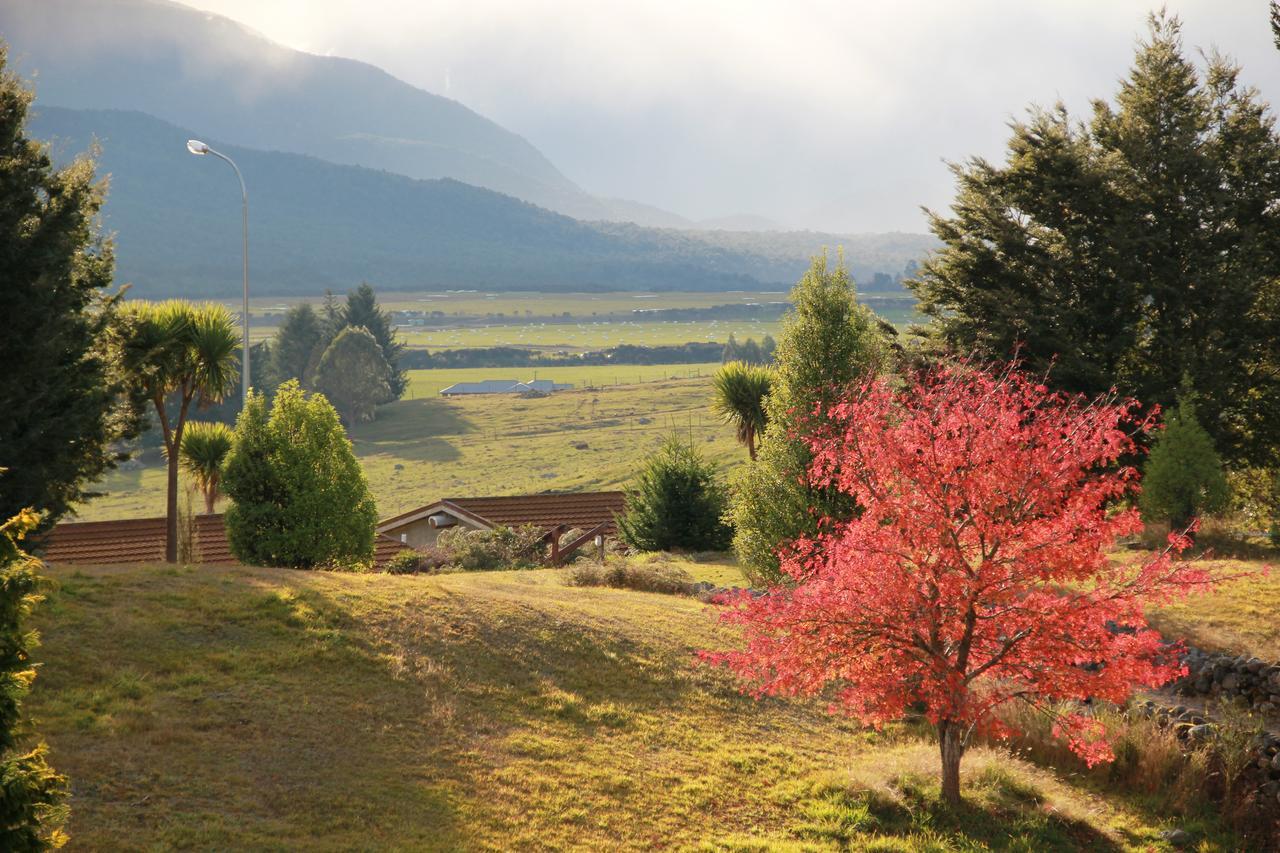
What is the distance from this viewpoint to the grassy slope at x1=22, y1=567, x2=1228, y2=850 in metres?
10.9

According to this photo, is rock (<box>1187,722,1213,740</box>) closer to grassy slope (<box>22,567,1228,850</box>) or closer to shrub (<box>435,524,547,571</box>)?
grassy slope (<box>22,567,1228,850</box>)

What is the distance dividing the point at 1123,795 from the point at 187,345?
21.4 metres

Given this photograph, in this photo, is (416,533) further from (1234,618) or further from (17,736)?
(17,736)

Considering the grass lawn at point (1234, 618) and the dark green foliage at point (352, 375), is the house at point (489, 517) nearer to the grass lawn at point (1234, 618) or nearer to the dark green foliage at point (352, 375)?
the grass lawn at point (1234, 618)

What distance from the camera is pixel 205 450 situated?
28875 mm

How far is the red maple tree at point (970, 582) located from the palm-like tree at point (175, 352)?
16.9 m

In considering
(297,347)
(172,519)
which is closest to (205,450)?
(172,519)

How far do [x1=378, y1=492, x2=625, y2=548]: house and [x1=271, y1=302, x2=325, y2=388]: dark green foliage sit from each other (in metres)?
80.3

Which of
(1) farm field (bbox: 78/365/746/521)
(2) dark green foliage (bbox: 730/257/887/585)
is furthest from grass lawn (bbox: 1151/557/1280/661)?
(1) farm field (bbox: 78/365/746/521)

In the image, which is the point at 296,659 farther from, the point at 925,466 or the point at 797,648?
the point at 925,466

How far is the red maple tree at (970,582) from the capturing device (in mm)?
12062

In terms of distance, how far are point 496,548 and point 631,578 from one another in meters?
9.30

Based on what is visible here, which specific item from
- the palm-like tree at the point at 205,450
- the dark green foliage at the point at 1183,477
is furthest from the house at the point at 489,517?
the dark green foliage at the point at 1183,477

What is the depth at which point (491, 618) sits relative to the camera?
1752 cm
